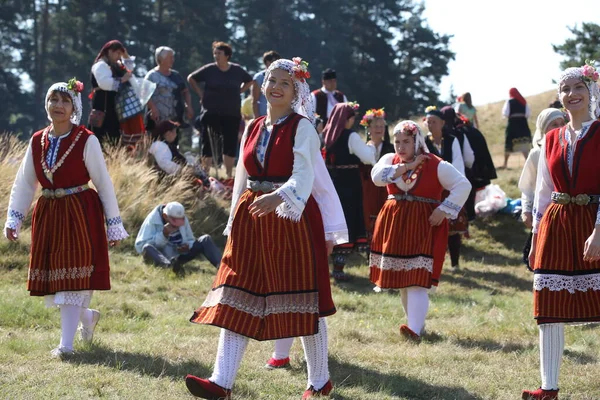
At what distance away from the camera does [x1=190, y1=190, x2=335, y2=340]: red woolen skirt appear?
499 centimetres

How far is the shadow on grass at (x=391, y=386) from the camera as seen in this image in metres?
5.40

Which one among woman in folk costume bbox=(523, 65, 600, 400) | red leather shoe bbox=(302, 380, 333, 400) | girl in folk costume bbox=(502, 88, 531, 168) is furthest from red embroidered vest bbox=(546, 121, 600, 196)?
girl in folk costume bbox=(502, 88, 531, 168)

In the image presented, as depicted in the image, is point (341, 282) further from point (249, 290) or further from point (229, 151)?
point (249, 290)

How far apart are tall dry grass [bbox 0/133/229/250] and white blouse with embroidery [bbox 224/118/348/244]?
549cm

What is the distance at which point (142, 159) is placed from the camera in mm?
11703

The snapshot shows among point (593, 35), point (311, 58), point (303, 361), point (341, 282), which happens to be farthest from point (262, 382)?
point (311, 58)

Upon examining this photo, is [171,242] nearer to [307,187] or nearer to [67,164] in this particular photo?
[67,164]

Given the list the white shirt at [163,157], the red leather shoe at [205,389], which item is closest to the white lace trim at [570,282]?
the red leather shoe at [205,389]

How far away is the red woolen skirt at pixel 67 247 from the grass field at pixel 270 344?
469 mm

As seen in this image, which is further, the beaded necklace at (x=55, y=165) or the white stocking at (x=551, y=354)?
the beaded necklace at (x=55, y=165)

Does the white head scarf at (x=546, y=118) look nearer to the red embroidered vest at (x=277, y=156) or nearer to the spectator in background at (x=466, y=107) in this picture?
the red embroidered vest at (x=277, y=156)

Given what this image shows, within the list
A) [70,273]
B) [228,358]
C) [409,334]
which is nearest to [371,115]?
[409,334]

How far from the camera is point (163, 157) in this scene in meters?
11.7

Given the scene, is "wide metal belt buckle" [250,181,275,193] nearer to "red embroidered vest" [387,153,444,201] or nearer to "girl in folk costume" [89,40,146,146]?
"red embroidered vest" [387,153,444,201]
